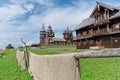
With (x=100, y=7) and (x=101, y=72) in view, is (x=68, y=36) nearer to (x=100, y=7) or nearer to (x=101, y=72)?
(x=100, y=7)

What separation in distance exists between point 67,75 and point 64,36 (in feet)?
347

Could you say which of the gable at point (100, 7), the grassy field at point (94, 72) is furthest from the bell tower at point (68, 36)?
the grassy field at point (94, 72)

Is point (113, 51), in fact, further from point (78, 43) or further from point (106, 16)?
point (78, 43)

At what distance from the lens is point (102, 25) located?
43.3 metres

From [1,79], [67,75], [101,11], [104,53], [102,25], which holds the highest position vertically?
[101,11]

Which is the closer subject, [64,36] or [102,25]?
[102,25]

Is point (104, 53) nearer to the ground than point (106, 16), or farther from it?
nearer to the ground

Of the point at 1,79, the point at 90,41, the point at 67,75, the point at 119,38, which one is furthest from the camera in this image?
the point at 90,41

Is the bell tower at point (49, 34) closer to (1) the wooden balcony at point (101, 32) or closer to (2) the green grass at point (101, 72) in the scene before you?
(1) the wooden balcony at point (101, 32)

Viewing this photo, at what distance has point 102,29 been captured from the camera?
43.4 meters

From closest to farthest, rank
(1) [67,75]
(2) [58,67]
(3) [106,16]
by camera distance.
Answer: (1) [67,75]
(2) [58,67]
(3) [106,16]

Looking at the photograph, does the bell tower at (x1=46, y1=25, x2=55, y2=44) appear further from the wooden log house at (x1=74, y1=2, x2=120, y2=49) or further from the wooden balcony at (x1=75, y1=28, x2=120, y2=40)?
the wooden balcony at (x1=75, y1=28, x2=120, y2=40)

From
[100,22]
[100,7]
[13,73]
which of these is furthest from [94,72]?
[100,7]

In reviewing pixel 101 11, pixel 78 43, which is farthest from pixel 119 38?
pixel 78 43
